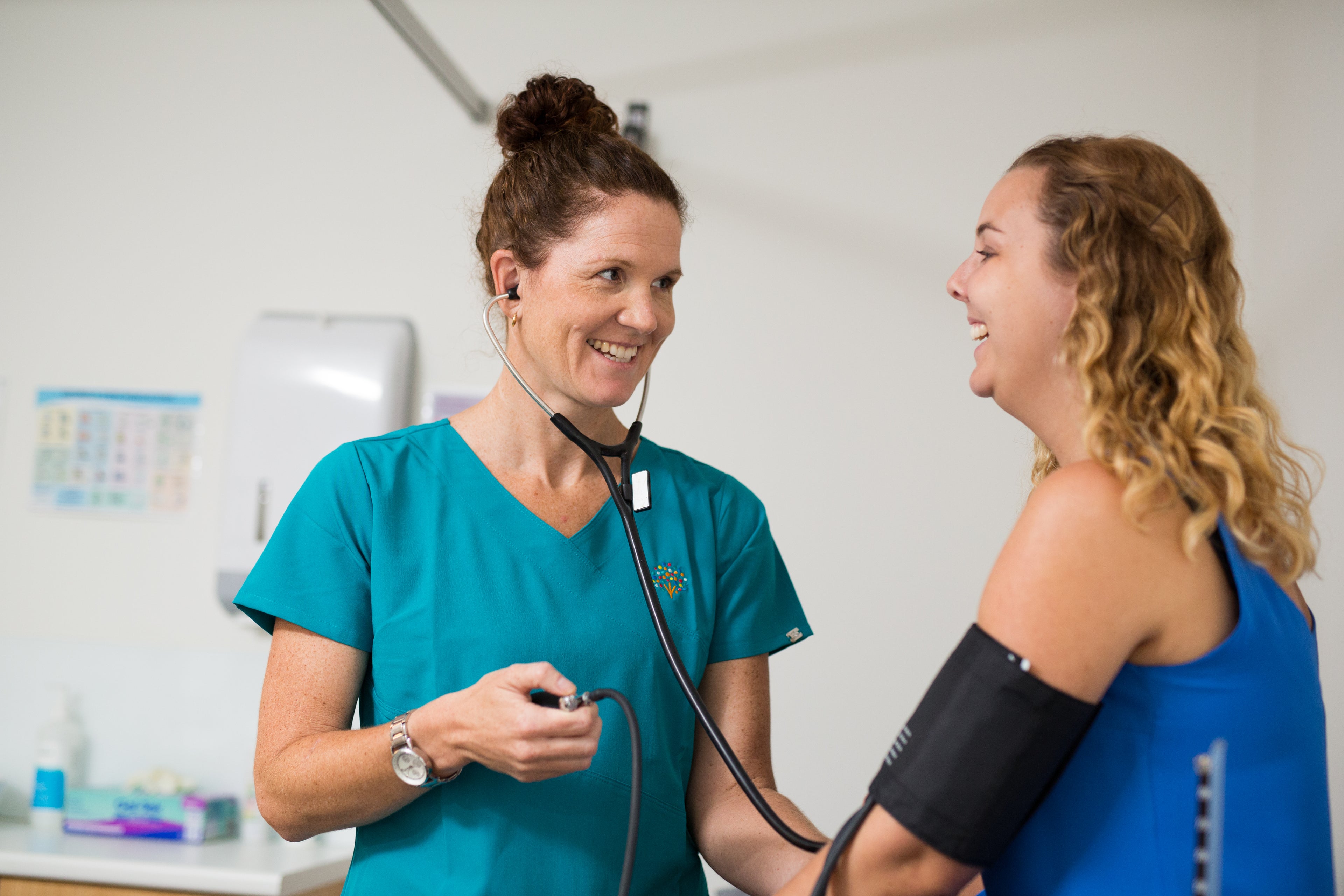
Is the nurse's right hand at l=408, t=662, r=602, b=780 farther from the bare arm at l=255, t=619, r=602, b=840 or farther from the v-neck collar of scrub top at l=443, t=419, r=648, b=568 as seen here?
the v-neck collar of scrub top at l=443, t=419, r=648, b=568

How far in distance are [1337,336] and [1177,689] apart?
4.61ft

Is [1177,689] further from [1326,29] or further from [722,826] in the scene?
[1326,29]

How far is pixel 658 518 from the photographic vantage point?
4.00 ft

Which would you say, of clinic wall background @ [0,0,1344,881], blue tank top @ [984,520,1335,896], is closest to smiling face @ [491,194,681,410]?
blue tank top @ [984,520,1335,896]

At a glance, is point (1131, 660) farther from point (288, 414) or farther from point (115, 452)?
point (115, 452)

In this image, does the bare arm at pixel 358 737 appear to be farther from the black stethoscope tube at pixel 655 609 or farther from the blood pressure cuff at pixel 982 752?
the blood pressure cuff at pixel 982 752

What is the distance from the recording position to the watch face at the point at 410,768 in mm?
942

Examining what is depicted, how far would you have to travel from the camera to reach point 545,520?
1171 millimetres

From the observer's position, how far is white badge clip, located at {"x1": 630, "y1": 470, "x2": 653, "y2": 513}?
43.1 inches

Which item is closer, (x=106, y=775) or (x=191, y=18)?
(x=106, y=775)

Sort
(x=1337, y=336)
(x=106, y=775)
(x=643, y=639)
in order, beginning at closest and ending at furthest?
(x=643, y=639) → (x=1337, y=336) → (x=106, y=775)

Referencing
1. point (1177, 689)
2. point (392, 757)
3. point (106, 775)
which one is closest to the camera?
point (1177, 689)

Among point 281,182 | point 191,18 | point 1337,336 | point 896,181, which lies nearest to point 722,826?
point 1337,336

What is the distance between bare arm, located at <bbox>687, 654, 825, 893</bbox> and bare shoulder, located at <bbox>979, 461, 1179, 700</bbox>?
0.46 m
